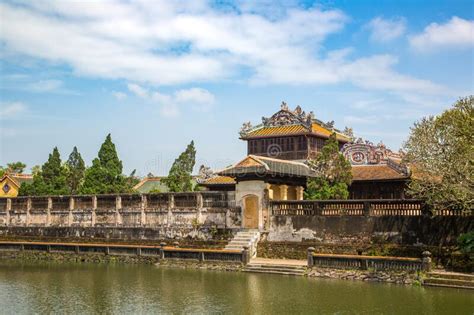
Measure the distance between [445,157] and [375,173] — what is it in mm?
10504

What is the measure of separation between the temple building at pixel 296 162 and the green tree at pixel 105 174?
21.8 feet

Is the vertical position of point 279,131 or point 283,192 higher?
point 279,131

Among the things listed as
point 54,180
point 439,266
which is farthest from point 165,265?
point 54,180

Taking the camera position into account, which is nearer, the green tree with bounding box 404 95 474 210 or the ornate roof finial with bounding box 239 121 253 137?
the green tree with bounding box 404 95 474 210

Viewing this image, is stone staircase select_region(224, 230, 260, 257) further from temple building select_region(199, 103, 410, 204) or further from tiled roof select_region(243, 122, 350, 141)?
tiled roof select_region(243, 122, 350, 141)

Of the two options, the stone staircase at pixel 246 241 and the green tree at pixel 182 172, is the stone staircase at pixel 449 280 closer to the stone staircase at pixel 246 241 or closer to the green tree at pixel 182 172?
the stone staircase at pixel 246 241

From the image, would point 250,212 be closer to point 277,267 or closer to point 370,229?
point 277,267

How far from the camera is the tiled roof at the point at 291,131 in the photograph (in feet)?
118

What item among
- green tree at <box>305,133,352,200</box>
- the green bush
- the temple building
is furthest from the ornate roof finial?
the green bush

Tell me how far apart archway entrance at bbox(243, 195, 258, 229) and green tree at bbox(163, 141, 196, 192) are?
11518mm

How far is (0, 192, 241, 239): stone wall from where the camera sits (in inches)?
1082

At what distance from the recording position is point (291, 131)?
36188 mm

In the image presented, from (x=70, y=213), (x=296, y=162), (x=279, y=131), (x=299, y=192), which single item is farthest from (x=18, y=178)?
(x=299, y=192)

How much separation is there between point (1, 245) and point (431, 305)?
79.1 feet
